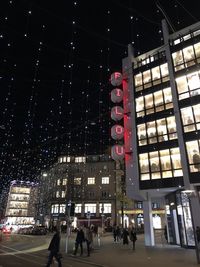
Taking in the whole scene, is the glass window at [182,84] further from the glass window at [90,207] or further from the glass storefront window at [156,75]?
the glass window at [90,207]

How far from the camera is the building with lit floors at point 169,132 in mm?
21031

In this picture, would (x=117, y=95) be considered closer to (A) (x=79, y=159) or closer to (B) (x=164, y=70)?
(B) (x=164, y=70)

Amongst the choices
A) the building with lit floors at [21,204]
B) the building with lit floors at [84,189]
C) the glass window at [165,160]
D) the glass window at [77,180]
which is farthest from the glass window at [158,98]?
the building with lit floors at [21,204]

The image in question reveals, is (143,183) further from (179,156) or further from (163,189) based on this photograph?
(179,156)

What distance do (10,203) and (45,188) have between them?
104 feet

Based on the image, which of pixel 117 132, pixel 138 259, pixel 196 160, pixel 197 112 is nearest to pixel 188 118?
pixel 197 112

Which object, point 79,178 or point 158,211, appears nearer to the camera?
point 158,211

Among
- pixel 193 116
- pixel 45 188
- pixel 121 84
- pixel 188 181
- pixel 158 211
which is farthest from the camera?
pixel 45 188

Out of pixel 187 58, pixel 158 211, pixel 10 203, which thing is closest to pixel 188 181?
pixel 187 58

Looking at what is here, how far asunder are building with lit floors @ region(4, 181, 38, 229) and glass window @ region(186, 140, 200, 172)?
290 feet

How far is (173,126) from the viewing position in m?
22.9

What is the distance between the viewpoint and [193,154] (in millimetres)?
20906

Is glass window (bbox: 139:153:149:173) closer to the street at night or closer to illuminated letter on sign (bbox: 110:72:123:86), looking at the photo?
the street at night

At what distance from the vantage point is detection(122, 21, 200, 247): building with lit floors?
69.0ft
